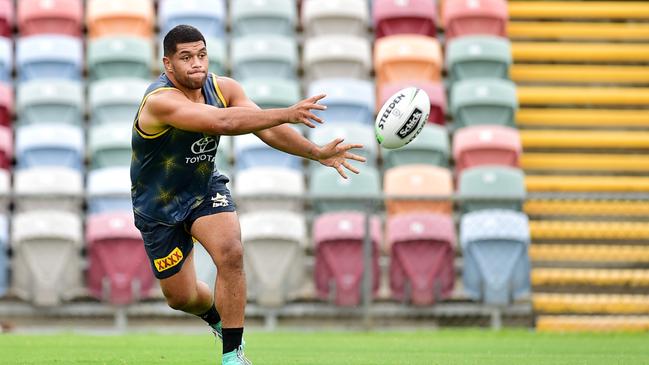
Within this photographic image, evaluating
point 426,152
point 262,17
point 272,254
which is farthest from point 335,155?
point 262,17

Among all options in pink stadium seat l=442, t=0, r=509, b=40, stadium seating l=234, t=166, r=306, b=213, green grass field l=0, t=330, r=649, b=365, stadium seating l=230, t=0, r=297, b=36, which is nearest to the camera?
green grass field l=0, t=330, r=649, b=365

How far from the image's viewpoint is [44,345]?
332 inches

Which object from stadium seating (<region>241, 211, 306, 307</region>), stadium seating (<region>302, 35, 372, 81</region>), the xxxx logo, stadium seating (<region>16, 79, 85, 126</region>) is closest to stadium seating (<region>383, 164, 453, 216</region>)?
stadium seating (<region>241, 211, 306, 307</region>)

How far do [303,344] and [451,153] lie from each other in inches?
189

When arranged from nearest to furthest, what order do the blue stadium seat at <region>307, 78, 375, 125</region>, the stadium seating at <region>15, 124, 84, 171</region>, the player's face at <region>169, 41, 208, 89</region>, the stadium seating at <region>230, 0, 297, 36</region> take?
the player's face at <region>169, 41, 208, 89</region>
the stadium seating at <region>15, 124, 84, 171</region>
the blue stadium seat at <region>307, 78, 375, 125</region>
the stadium seating at <region>230, 0, 297, 36</region>

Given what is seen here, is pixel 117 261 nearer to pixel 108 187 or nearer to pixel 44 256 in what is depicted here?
pixel 44 256

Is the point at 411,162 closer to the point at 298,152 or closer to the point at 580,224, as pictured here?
the point at 580,224

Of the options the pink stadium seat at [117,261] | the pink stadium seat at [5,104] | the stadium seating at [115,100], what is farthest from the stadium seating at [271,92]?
the pink stadium seat at [5,104]

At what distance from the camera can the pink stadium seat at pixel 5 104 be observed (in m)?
12.6

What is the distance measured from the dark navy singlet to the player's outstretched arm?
0.14m

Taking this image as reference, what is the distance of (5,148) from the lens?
1202 cm

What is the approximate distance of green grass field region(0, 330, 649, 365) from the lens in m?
7.05

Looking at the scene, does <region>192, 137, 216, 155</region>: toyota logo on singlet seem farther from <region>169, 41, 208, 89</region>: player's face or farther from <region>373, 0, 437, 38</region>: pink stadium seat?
<region>373, 0, 437, 38</region>: pink stadium seat

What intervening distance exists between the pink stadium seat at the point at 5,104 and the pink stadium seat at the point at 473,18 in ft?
17.0
